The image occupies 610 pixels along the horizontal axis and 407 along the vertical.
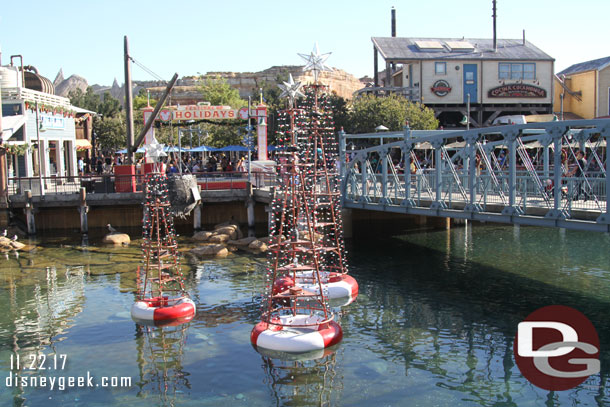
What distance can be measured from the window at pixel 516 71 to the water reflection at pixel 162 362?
131 feet

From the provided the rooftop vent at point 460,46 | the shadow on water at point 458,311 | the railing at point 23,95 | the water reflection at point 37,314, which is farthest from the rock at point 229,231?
the rooftop vent at point 460,46

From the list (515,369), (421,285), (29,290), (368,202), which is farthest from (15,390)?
(368,202)

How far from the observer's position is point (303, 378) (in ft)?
46.7

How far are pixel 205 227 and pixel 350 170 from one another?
31.8 feet

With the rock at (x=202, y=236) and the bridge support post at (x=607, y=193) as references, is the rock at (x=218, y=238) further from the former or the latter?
the bridge support post at (x=607, y=193)

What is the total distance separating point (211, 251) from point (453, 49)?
104 feet

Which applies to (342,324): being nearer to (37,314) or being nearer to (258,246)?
(37,314)

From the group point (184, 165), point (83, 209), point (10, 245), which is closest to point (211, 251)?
point (83, 209)

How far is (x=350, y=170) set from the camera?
29.8m

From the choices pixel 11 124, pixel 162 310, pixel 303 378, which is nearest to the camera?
pixel 303 378

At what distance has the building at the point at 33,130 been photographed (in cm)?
3572

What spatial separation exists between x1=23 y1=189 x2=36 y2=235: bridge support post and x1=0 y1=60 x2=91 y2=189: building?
89 centimetres

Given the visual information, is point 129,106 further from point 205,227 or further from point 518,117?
point 518,117

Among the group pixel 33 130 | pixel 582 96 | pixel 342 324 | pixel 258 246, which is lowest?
pixel 342 324
